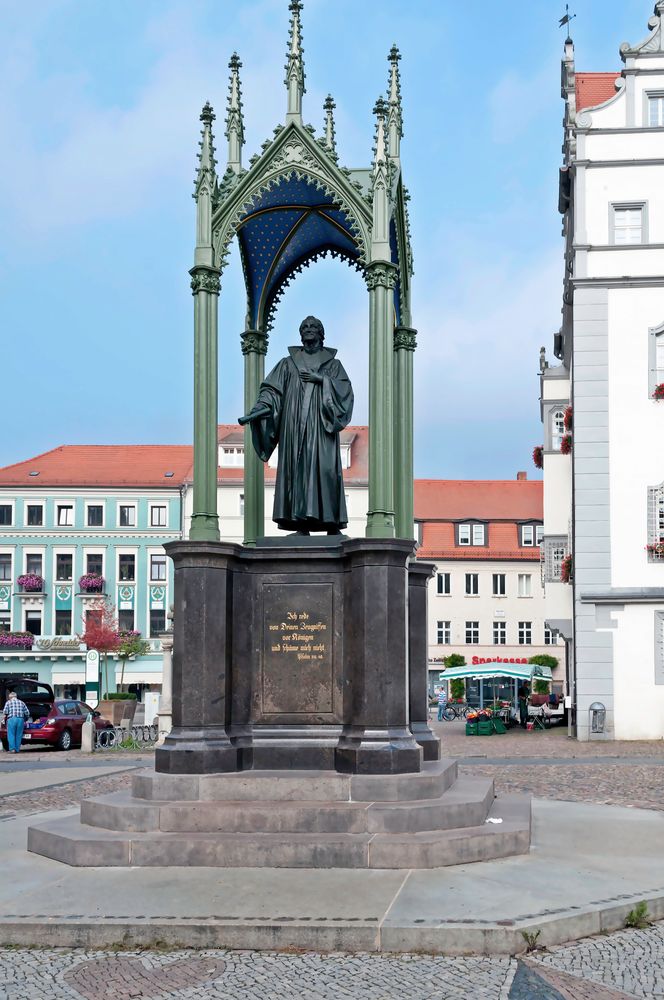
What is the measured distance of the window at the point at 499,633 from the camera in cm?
6669

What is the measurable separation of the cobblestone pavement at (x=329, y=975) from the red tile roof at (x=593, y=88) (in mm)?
30602

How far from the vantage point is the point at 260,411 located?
36.3ft

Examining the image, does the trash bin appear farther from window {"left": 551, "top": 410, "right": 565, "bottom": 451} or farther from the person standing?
the person standing

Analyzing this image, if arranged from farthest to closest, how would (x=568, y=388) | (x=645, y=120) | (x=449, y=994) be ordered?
(x=568, y=388)
(x=645, y=120)
(x=449, y=994)

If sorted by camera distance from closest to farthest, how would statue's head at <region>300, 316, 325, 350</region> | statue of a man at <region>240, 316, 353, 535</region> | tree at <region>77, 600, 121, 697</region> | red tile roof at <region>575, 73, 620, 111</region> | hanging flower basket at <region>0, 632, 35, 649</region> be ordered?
statue of a man at <region>240, 316, 353, 535</region>
statue's head at <region>300, 316, 325, 350</region>
red tile roof at <region>575, 73, 620, 111</region>
tree at <region>77, 600, 121, 697</region>
hanging flower basket at <region>0, 632, 35, 649</region>

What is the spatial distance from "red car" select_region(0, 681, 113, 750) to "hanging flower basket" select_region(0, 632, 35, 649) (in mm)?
31883

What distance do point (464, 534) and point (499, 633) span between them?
6015 millimetres

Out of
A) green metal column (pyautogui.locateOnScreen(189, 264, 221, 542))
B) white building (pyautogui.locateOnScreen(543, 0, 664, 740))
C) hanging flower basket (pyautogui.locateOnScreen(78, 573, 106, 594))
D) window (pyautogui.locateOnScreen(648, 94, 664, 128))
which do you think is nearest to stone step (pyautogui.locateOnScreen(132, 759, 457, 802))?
green metal column (pyautogui.locateOnScreen(189, 264, 221, 542))

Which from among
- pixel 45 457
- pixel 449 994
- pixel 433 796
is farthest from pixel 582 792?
pixel 45 457

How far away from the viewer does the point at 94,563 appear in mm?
65125

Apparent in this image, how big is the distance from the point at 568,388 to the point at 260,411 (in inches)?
1115

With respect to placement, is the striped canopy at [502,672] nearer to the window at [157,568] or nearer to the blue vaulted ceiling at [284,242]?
the window at [157,568]

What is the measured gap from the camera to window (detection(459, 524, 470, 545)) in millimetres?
68000

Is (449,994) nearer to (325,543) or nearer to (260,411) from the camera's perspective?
(325,543)
